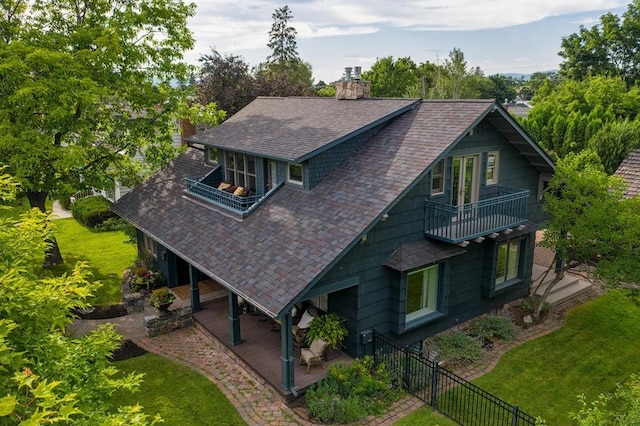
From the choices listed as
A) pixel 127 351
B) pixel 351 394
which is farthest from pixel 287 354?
pixel 127 351

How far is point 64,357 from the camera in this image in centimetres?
616

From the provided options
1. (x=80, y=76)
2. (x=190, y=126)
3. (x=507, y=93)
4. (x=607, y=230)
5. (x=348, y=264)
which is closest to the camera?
(x=348, y=264)

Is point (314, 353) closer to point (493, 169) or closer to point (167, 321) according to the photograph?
point (167, 321)

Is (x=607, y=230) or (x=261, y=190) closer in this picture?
(x=607, y=230)

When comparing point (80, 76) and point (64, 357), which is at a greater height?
point (80, 76)

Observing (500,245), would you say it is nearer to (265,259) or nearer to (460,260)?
(460,260)

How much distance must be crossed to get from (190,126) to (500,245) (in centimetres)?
1795

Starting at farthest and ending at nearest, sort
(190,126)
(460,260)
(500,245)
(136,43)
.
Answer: (190,126)
(136,43)
(500,245)
(460,260)

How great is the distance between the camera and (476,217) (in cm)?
1455

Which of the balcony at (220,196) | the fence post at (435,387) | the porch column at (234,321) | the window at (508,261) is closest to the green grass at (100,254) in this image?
the balcony at (220,196)

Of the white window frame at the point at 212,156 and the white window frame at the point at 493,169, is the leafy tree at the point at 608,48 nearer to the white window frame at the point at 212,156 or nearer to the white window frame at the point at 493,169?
the white window frame at the point at 493,169

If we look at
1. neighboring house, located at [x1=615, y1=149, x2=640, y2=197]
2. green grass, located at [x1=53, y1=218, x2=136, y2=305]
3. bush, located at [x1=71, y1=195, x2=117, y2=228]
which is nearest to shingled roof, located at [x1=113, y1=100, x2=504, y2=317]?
green grass, located at [x1=53, y1=218, x2=136, y2=305]

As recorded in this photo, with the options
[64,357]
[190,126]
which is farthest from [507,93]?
[64,357]

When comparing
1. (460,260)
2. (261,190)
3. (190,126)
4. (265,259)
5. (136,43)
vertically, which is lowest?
(460,260)
